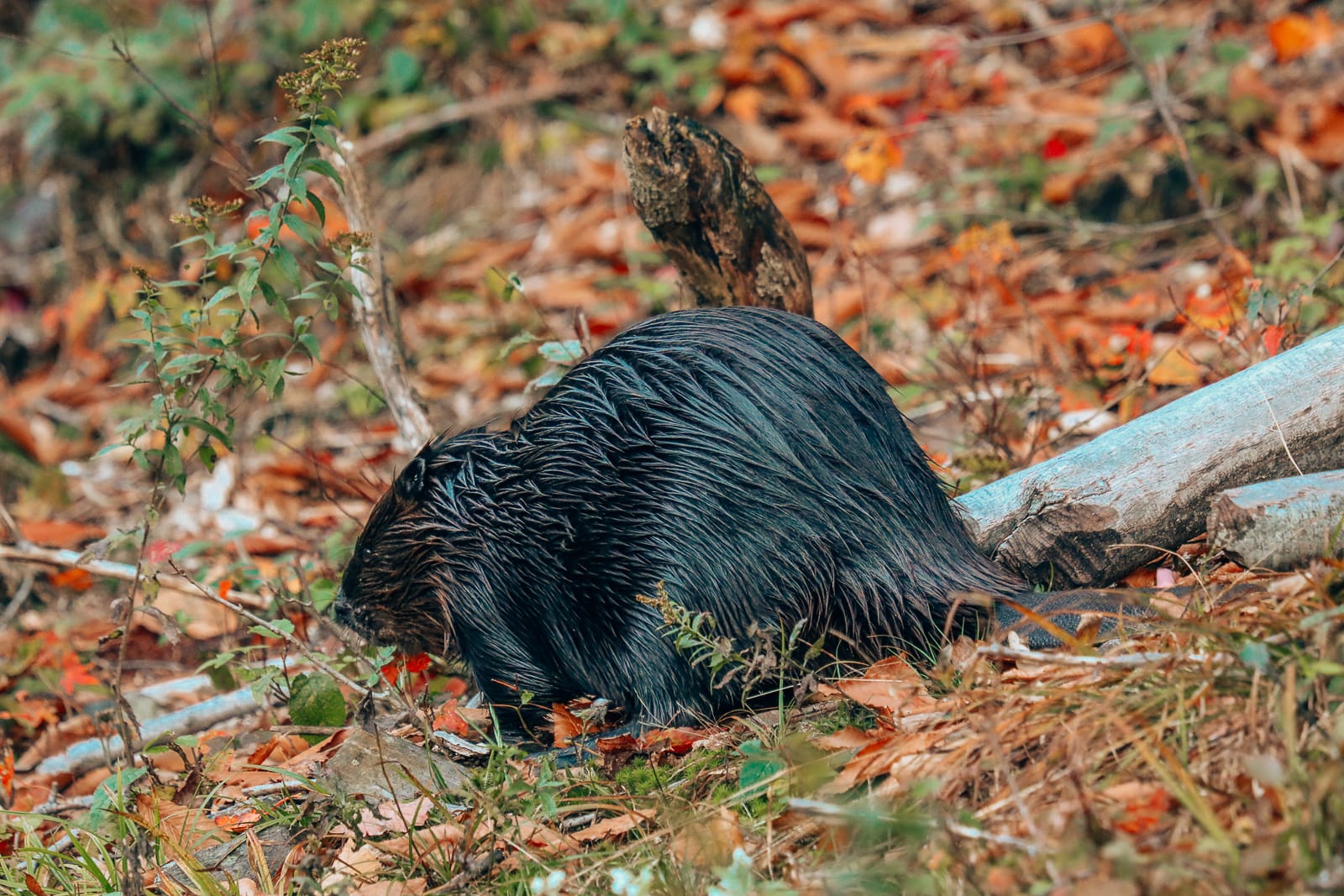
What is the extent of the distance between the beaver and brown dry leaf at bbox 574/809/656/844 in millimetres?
415

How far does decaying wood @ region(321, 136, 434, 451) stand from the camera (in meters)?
3.65

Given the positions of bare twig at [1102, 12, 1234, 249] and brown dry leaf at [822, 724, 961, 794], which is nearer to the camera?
brown dry leaf at [822, 724, 961, 794]

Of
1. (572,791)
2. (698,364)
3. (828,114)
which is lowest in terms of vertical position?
(572,791)

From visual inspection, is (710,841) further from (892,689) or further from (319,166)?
(319,166)

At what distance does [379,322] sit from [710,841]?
2166mm

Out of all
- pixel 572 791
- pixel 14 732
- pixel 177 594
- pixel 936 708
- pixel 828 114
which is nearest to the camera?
pixel 936 708

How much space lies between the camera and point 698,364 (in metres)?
2.81

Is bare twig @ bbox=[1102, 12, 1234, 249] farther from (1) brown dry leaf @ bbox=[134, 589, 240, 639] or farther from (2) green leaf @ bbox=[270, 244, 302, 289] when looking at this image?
(1) brown dry leaf @ bbox=[134, 589, 240, 639]

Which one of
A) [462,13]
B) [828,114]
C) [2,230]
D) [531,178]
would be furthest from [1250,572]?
[2,230]

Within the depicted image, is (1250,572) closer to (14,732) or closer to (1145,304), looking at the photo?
(1145,304)

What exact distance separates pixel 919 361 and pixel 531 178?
115 inches

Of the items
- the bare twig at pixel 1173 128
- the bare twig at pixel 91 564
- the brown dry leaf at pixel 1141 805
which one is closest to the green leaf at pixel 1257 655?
the brown dry leaf at pixel 1141 805

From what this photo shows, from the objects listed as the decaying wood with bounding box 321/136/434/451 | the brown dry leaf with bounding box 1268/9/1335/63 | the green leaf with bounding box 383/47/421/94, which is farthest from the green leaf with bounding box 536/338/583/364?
the brown dry leaf with bounding box 1268/9/1335/63

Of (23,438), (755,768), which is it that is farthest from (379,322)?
(23,438)
